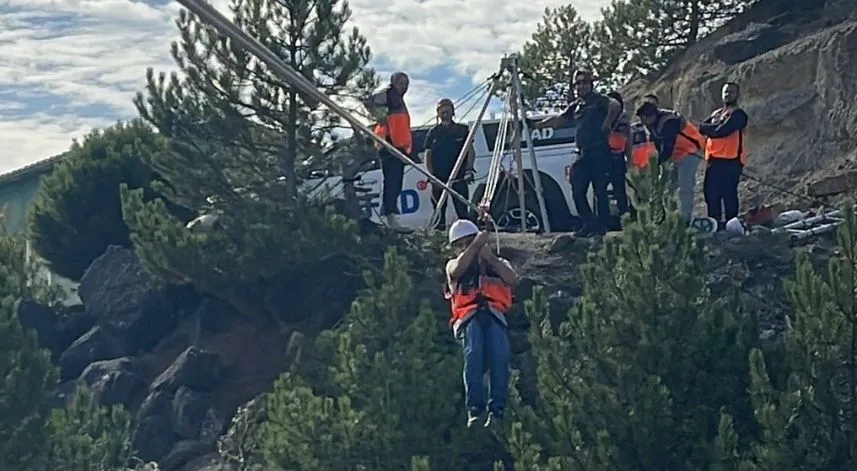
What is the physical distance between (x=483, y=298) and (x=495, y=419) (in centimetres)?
94

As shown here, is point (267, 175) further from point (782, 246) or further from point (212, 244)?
point (782, 246)

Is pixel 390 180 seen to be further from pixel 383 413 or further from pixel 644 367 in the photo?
pixel 644 367

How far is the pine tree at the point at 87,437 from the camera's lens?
14.2m

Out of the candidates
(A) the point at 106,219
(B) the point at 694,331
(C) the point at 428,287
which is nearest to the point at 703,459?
(B) the point at 694,331

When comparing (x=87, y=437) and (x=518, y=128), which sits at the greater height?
(x=518, y=128)

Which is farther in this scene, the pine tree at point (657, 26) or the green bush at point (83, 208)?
the pine tree at point (657, 26)

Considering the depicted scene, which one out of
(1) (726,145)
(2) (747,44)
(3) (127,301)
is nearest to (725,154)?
(1) (726,145)

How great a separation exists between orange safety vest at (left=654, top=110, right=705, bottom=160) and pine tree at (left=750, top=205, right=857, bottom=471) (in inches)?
194

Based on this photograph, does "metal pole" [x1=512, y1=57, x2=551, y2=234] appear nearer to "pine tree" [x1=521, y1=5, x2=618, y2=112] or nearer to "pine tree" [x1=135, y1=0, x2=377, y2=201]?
"pine tree" [x1=135, y1=0, x2=377, y2=201]

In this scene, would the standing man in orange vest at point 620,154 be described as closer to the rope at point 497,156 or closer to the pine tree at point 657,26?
the rope at point 497,156

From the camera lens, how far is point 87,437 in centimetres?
1432

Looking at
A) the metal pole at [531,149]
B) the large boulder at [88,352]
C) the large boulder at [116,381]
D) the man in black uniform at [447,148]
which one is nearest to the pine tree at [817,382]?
the man in black uniform at [447,148]

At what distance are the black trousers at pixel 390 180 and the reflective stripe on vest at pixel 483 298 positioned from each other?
16.1ft

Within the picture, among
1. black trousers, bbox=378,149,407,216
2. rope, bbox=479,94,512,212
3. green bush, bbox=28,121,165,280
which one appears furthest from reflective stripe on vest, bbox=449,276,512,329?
Result: green bush, bbox=28,121,165,280
